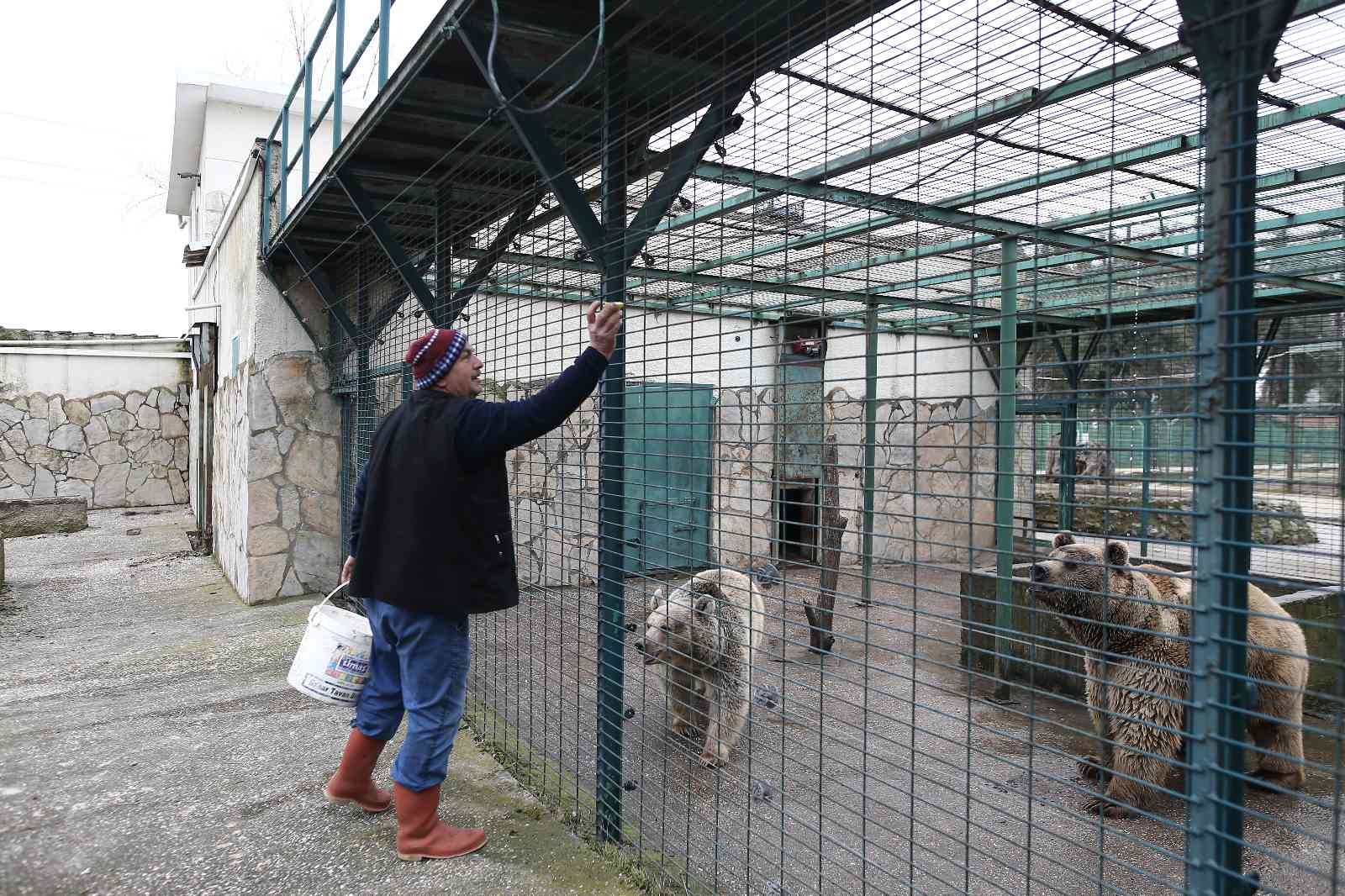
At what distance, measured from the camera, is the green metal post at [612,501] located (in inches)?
125

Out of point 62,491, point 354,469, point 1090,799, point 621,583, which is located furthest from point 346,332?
point 62,491

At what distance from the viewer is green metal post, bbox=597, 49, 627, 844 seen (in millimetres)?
3176

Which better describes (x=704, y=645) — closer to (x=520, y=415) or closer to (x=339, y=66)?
(x=520, y=415)

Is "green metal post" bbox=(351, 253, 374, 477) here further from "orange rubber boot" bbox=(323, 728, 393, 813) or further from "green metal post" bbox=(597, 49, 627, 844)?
"green metal post" bbox=(597, 49, 627, 844)

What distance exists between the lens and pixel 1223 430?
5.06 feet

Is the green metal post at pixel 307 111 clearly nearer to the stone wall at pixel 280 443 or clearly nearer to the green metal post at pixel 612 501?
the stone wall at pixel 280 443

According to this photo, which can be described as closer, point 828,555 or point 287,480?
point 287,480

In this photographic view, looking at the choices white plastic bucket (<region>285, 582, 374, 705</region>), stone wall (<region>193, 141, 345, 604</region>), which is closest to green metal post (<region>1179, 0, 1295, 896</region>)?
white plastic bucket (<region>285, 582, 374, 705</region>)

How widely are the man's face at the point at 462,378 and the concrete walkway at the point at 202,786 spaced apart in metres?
1.75

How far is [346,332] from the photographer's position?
7.06 metres

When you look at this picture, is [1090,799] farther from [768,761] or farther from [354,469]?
[354,469]

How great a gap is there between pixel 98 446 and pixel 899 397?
16.6 m

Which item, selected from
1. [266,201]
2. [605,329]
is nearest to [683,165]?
[605,329]

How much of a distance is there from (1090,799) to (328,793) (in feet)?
12.7
